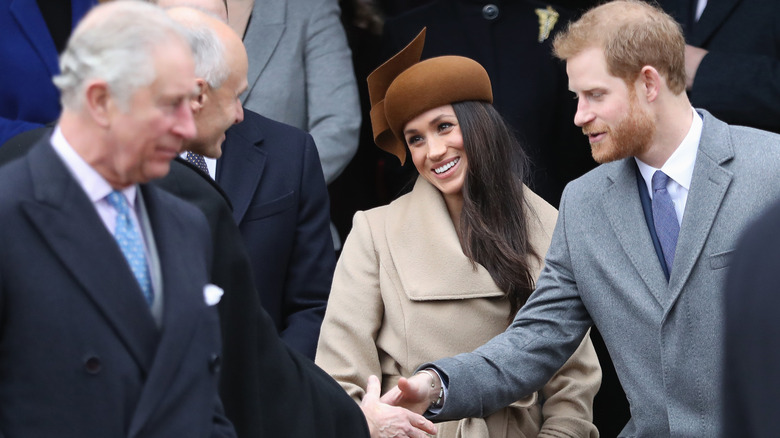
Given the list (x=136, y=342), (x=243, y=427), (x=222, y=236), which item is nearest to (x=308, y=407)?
(x=243, y=427)

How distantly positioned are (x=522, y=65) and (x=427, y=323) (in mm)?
1352

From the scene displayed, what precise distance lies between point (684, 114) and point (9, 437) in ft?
6.82

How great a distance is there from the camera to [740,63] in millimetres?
4414

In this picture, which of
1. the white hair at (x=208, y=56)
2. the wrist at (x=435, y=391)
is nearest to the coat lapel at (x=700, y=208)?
the wrist at (x=435, y=391)

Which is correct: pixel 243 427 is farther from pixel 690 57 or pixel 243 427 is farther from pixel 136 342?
pixel 690 57

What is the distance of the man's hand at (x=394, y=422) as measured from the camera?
3539mm

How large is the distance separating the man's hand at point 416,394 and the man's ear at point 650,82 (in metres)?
0.99

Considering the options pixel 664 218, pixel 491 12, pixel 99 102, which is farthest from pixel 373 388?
pixel 491 12

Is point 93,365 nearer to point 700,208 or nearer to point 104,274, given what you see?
point 104,274

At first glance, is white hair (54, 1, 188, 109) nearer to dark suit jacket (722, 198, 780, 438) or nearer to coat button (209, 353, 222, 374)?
coat button (209, 353, 222, 374)

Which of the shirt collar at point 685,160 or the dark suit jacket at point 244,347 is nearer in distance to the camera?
the dark suit jacket at point 244,347

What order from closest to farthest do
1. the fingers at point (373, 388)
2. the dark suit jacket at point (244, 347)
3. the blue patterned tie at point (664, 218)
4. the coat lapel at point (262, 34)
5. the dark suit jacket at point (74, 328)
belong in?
1. the dark suit jacket at point (74, 328)
2. the dark suit jacket at point (244, 347)
3. the blue patterned tie at point (664, 218)
4. the fingers at point (373, 388)
5. the coat lapel at point (262, 34)

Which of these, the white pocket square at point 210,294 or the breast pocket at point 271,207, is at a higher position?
the white pocket square at point 210,294

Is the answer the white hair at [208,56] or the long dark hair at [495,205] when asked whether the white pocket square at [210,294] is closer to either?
the white hair at [208,56]
